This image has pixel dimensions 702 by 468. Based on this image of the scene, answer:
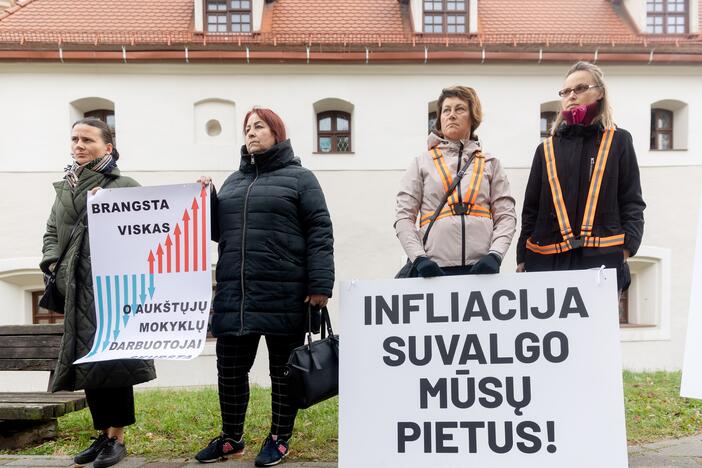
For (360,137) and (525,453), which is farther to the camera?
(360,137)

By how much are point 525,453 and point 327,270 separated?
127 centimetres

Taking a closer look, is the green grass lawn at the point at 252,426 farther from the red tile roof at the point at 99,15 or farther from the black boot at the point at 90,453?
the red tile roof at the point at 99,15

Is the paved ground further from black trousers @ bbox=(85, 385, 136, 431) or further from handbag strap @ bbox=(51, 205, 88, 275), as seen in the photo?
handbag strap @ bbox=(51, 205, 88, 275)

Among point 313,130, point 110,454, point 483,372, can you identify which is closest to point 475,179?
point 483,372

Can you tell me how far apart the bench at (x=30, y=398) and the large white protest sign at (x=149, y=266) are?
1.00 meters

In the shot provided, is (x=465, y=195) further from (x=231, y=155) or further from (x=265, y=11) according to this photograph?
(x=265, y=11)

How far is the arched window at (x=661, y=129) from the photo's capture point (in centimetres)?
997

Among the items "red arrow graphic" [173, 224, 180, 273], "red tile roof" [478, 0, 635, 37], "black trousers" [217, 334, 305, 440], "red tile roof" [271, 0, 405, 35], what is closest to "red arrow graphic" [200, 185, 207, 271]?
"red arrow graphic" [173, 224, 180, 273]

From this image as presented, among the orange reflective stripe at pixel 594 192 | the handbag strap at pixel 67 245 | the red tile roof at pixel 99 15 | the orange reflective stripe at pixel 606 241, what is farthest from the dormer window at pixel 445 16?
the handbag strap at pixel 67 245

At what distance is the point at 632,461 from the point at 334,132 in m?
7.45

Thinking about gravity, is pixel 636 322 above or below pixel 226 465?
below

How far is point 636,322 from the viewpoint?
10.2 metres

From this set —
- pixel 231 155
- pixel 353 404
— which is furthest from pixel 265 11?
pixel 353 404

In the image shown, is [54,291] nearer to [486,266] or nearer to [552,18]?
[486,266]
